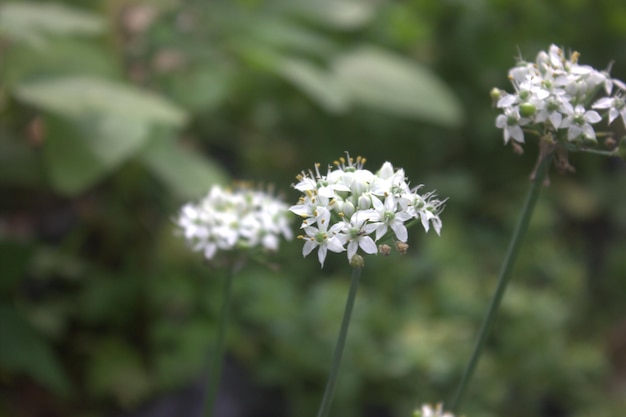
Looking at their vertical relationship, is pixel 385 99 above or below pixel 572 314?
above

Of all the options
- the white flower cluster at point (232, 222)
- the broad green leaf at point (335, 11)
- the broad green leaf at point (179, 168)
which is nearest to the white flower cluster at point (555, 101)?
the white flower cluster at point (232, 222)

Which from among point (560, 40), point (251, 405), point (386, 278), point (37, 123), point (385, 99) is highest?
point (560, 40)

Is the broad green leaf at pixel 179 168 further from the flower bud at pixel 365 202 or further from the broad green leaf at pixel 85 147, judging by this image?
the flower bud at pixel 365 202

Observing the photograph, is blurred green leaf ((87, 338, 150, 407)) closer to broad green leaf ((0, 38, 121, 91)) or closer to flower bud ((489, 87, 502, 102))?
broad green leaf ((0, 38, 121, 91))

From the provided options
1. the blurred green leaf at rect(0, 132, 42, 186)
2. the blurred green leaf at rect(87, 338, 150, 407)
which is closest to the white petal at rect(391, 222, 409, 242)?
the blurred green leaf at rect(87, 338, 150, 407)

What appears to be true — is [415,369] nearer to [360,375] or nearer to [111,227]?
[360,375]

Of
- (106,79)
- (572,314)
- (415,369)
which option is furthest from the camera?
(572,314)

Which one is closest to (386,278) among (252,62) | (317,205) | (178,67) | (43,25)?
(252,62)
